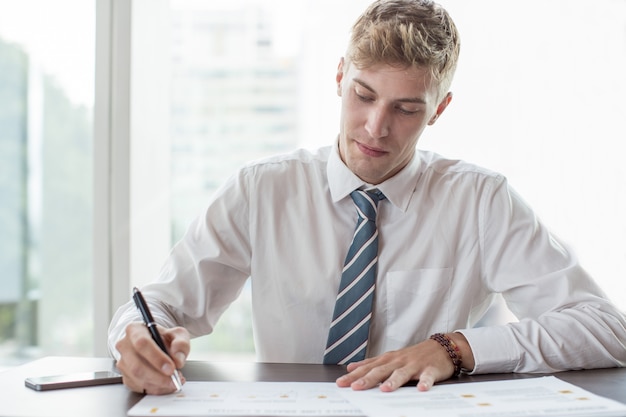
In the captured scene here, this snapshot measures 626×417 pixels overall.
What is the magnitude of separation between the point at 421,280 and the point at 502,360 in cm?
42

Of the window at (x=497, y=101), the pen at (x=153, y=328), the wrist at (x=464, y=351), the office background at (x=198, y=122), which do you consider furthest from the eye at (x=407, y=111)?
the window at (x=497, y=101)

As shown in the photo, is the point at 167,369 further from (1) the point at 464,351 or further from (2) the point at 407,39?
(2) the point at 407,39

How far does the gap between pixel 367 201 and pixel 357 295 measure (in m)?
0.26

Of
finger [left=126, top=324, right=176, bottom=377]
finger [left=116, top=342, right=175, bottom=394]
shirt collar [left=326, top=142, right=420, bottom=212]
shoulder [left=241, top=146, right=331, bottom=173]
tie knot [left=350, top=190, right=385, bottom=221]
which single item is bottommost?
finger [left=116, top=342, right=175, bottom=394]

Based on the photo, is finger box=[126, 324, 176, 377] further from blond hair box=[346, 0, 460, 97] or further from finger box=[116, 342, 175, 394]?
blond hair box=[346, 0, 460, 97]

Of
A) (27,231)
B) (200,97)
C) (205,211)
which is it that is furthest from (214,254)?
(200,97)

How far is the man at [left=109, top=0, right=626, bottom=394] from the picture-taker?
1.64 metres

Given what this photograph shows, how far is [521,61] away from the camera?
3170 millimetres

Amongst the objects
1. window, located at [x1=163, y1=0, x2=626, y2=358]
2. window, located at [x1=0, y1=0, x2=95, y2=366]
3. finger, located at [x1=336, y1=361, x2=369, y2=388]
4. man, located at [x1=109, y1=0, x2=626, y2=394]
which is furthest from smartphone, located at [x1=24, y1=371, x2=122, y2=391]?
window, located at [x1=163, y1=0, x2=626, y2=358]

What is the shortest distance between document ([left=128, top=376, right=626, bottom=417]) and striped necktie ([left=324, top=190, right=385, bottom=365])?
1.32 ft

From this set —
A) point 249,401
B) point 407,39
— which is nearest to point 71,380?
point 249,401

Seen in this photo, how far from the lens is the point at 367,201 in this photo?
1.76m

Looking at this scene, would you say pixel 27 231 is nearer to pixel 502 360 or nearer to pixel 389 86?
pixel 389 86

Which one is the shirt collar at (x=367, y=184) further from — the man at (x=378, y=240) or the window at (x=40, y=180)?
the window at (x=40, y=180)
